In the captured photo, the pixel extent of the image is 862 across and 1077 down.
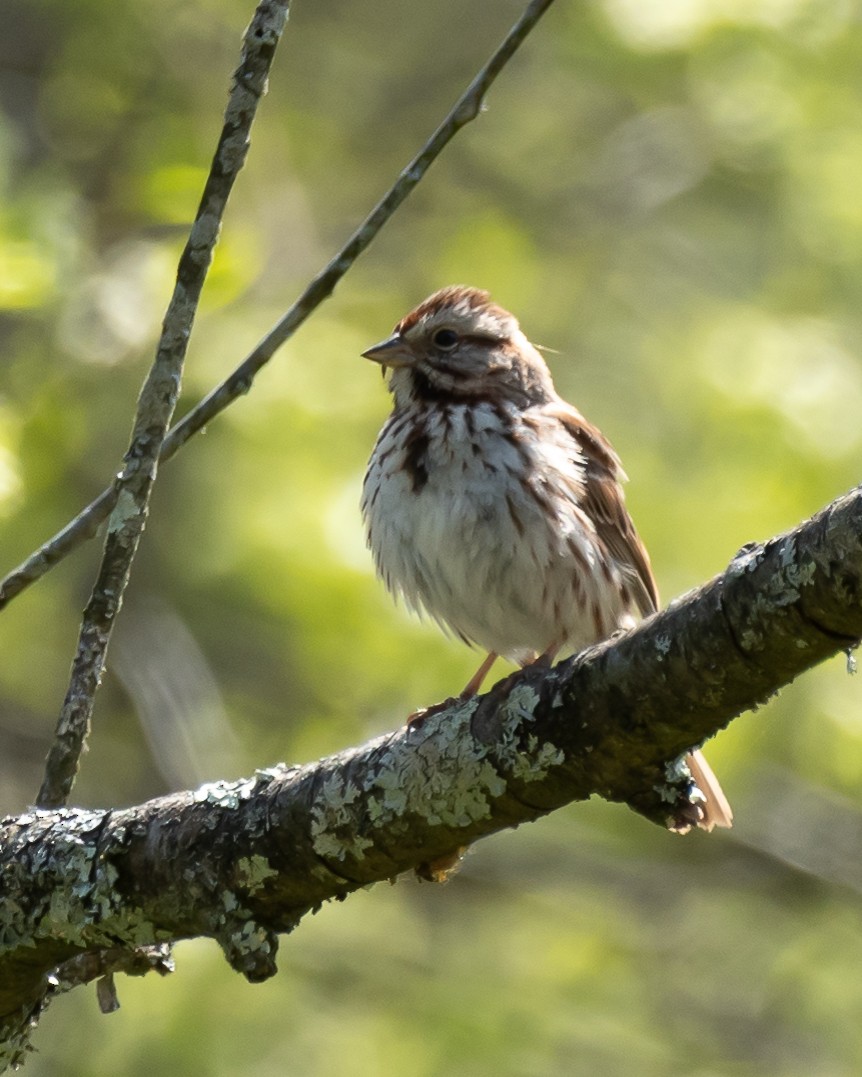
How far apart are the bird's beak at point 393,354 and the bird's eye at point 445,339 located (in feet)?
0.43

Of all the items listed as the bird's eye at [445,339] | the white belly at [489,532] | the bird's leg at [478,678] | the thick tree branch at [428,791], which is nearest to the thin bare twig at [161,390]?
the thick tree branch at [428,791]

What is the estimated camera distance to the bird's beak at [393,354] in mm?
6051

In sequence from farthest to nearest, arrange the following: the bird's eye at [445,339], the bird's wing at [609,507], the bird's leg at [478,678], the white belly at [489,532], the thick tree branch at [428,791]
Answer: the bird's eye at [445,339], the bird's wing at [609,507], the bird's leg at [478,678], the white belly at [489,532], the thick tree branch at [428,791]

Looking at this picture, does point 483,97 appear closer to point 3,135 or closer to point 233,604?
point 3,135

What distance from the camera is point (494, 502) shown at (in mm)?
5340

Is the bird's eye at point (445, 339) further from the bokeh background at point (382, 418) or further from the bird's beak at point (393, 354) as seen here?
the bokeh background at point (382, 418)

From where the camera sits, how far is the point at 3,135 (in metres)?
6.17

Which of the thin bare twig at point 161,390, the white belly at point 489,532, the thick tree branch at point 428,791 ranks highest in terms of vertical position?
the white belly at point 489,532

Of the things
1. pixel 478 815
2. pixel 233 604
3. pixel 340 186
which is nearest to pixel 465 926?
pixel 233 604

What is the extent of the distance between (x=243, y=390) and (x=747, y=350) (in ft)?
16.0

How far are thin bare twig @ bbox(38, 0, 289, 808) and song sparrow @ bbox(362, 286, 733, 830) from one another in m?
1.72

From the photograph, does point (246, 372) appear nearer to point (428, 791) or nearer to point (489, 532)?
point (428, 791)

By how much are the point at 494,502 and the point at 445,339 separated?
1073 mm

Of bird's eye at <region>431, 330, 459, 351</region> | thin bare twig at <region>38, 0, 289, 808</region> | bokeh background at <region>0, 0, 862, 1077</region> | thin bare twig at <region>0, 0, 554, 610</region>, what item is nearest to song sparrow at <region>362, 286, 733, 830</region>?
bird's eye at <region>431, 330, 459, 351</region>
